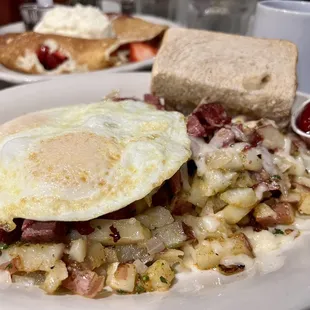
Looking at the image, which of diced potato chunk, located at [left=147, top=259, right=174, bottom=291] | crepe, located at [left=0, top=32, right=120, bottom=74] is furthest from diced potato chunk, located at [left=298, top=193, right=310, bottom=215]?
crepe, located at [left=0, top=32, right=120, bottom=74]

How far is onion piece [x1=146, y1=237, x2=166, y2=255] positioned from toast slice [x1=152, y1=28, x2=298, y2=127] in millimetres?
984

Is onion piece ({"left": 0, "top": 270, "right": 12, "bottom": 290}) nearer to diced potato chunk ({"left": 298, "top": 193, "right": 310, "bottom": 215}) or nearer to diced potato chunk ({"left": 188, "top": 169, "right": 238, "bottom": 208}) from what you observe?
diced potato chunk ({"left": 188, "top": 169, "right": 238, "bottom": 208})

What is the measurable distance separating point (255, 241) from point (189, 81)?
98cm

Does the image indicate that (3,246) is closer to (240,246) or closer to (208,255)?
(208,255)

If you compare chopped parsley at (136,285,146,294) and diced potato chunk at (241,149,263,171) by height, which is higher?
diced potato chunk at (241,149,263,171)

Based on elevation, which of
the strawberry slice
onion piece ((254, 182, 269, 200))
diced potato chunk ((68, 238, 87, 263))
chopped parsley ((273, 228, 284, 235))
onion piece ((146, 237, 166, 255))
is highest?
onion piece ((254, 182, 269, 200))

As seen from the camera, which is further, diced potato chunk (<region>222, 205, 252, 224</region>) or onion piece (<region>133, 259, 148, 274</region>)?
diced potato chunk (<region>222, 205, 252, 224</region>)

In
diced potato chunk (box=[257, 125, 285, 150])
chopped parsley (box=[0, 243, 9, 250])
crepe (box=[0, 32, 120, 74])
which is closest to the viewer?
chopped parsley (box=[0, 243, 9, 250])

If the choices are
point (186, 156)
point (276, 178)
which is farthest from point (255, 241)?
point (186, 156)

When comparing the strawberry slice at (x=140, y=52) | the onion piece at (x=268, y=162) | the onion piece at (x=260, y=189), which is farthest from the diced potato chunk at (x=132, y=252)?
the strawberry slice at (x=140, y=52)

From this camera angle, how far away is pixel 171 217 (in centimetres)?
168

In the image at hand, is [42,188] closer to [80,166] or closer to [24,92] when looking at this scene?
[80,166]

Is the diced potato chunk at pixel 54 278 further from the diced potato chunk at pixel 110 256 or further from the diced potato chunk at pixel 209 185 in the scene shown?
the diced potato chunk at pixel 209 185

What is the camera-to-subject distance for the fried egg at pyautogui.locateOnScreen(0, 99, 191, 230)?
1463 millimetres
